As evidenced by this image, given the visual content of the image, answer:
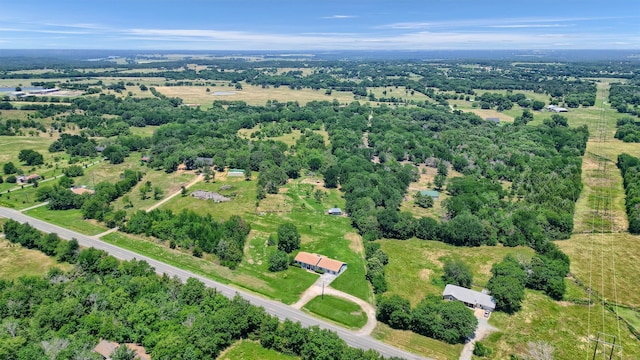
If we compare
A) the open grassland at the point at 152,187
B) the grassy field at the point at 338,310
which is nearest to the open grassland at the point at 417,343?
the grassy field at the point at 338,310

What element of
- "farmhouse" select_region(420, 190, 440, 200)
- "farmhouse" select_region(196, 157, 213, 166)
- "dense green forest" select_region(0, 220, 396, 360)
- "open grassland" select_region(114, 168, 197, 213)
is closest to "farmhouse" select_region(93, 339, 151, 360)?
"dense green forest" select_region(0, 220, 396, 360)

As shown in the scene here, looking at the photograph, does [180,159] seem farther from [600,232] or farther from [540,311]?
[600,232]

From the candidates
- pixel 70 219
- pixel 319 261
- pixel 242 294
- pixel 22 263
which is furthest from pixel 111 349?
pixel 70 219

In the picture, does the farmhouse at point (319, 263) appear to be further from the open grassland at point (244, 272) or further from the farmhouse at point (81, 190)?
the farmhouse at point (81, 190)

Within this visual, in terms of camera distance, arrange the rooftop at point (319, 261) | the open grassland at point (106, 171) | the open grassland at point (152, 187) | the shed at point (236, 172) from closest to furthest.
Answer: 1. the rooftop at point (319, 261)
2. the open grassland at point (152, 187)
3. the open grassland at point (106, 171)
4. the shed at point (236, 172)

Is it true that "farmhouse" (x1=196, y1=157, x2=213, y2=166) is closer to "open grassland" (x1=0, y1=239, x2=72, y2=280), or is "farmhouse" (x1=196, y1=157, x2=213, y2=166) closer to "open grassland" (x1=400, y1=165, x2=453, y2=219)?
"open grassland" (x1=0, y1=239, x2=72, y2=280)

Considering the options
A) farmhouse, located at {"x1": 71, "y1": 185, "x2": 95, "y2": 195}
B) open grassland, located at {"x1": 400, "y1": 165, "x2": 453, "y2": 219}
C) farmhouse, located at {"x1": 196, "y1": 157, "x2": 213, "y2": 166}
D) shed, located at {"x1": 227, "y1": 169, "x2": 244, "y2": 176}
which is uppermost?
farmhouse, located at {"x1": 196, "y1": 157, "x2": 213, "y2": 166}

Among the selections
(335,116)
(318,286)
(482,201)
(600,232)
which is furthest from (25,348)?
(335,116)
